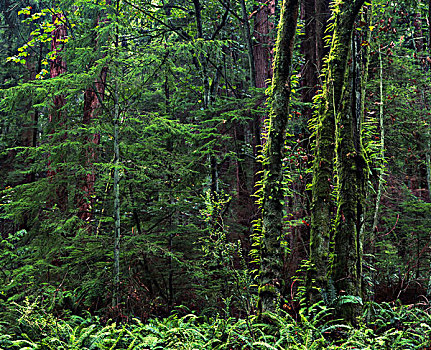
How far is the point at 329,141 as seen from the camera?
17.4 ft

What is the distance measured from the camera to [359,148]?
4887 millimetres

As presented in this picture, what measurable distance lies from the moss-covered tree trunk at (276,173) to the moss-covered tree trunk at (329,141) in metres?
0.63

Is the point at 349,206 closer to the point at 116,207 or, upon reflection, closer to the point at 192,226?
the point at 192,226

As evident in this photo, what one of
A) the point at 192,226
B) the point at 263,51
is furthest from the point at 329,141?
the point at 263,51

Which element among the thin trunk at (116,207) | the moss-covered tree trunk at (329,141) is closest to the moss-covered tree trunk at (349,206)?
the moss-covered tree trunk at (329,141)

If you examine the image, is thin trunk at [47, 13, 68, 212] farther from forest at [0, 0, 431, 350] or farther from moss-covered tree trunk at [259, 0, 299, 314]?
moss-covered tree trunk at [259, 0, 299, 314]

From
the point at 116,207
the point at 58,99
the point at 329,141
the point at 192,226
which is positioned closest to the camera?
the point at 329,141

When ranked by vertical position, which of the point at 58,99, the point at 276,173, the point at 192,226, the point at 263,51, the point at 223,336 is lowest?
the point at 223,336

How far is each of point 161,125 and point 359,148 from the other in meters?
3.39

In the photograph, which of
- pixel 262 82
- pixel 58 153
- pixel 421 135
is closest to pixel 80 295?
pixel 58 153

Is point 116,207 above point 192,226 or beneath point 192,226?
above

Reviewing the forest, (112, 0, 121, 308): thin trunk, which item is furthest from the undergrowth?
(112, 0, 121, 308): thin trunk

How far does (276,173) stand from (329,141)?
1168 millimetres

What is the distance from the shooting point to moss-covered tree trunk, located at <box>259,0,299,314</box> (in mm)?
4547
